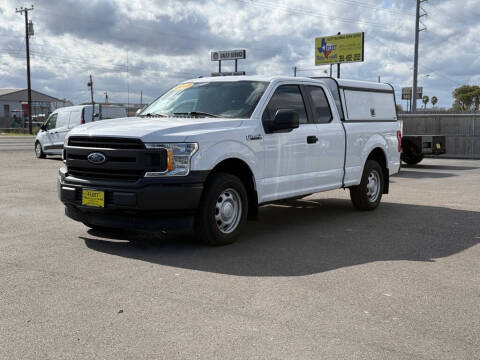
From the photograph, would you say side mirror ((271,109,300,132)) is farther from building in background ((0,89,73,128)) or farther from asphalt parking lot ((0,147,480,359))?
building in background ((0,89,73,128))

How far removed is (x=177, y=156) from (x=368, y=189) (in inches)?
170

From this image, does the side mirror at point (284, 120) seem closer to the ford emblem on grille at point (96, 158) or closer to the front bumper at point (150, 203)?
the front bumper at point (150, 203)

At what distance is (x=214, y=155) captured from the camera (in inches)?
245

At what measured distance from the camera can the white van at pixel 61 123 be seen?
64.9ft

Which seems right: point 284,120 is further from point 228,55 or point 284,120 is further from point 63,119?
point 228,55

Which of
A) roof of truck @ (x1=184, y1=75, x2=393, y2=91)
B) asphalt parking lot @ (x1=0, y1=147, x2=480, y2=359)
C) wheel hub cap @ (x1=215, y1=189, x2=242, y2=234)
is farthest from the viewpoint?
roof of truck @ (x1=184, y1=75, x2=393, y2=91)

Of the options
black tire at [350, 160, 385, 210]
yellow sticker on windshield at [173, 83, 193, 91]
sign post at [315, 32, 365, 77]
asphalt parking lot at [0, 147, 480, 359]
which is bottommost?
asphalt parking lot at [0, 147, 480, 359]

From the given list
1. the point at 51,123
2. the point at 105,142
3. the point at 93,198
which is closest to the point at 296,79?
the point at 105,142

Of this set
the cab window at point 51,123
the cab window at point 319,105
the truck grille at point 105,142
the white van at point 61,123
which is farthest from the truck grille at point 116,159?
the cab window at point 51,123

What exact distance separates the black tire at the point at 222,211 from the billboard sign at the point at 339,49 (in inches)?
1901

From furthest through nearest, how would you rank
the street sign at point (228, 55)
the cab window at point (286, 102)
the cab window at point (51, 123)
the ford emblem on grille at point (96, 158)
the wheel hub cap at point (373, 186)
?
1. the street sign at point (228, 55)
2. the cab window at point (51, 123)
3. the wheel hub cap at point (373, 186)
4. the cab window at point (286, 102)
5. the ford emblem on grille at point (96, 158)

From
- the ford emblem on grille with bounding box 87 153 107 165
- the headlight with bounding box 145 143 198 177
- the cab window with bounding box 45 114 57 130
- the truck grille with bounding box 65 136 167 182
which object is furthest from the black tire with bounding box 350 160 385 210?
the cab window with bounding box 45 114 57 130

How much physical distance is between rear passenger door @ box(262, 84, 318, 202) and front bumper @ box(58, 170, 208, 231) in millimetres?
1222

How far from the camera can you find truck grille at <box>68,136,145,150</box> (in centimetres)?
601
